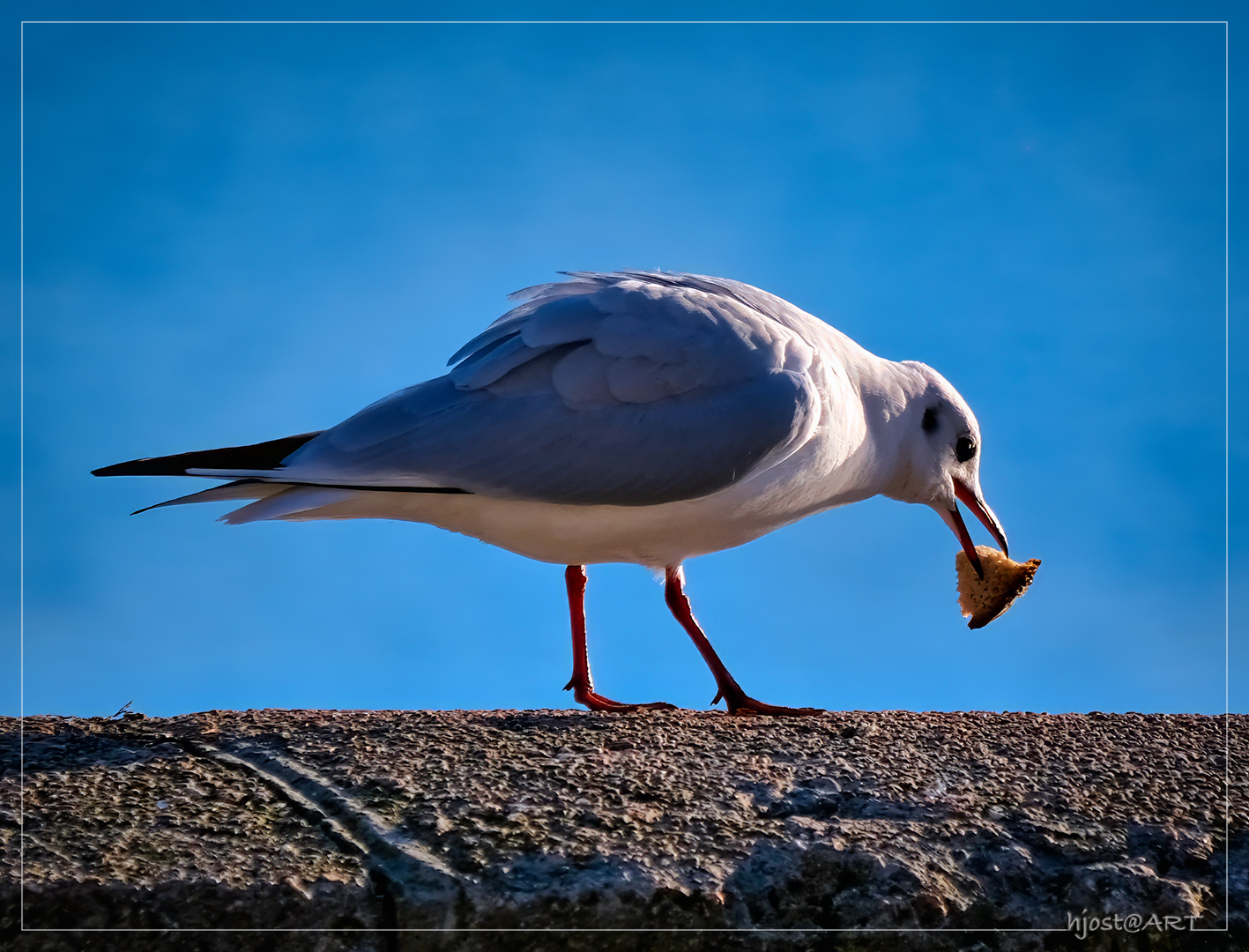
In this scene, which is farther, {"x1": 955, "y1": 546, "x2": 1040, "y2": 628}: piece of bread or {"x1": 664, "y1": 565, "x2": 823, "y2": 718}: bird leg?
{"x1": 955, "y1": 546, "x2": 1040, "y2": 628}: piece of bread

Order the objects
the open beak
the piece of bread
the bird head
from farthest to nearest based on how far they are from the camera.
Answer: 1. the open beak
2. the piece of bread
3. the bird head

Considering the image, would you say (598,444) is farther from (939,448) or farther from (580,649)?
(939,448)

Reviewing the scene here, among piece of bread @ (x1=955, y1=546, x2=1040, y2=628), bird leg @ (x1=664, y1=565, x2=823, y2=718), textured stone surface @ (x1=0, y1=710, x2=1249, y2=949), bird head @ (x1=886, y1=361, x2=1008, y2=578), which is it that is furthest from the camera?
piece of bread @ (x1=955, y1=546, x2=1040, y2=628)

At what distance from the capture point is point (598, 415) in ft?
14.0

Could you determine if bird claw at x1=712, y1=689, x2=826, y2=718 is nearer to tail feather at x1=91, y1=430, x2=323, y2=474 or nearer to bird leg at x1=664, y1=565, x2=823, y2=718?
bird leg at x1=664, y1=565, x2=823, y2=718

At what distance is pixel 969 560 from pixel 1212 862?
264cm

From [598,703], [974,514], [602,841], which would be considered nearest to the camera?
[602,841]

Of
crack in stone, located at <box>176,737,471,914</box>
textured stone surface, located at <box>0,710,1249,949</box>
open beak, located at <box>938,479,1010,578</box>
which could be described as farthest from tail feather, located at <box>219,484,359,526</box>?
open beak, located at <box>938,479,1010,578</box>

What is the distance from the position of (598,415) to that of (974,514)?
2.19 meters

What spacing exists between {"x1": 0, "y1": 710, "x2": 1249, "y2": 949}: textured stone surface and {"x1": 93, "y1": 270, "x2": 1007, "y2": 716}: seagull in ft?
3.42

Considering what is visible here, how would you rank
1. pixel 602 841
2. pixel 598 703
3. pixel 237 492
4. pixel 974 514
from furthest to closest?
pixel 974 514
pixel 598 703
pixel 237 492
pixel 602 841

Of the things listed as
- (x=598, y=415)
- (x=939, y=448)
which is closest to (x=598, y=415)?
(x=598, y=415)

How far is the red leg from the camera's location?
15.7 ft

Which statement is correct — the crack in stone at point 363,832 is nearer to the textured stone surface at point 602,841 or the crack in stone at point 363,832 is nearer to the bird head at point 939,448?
the textured stone surface at point 602,841
